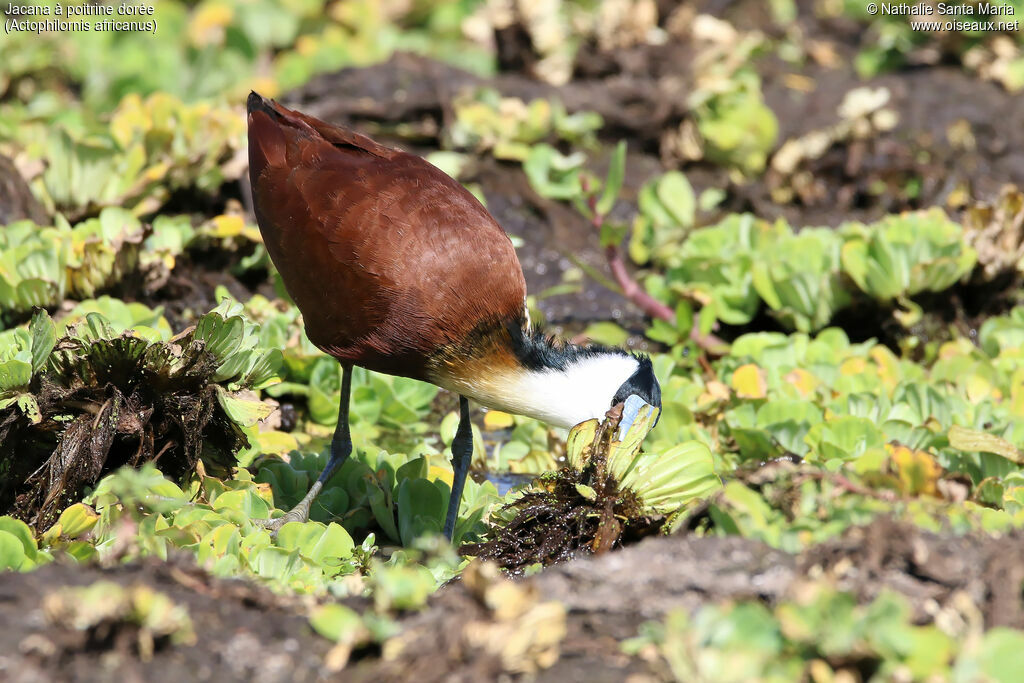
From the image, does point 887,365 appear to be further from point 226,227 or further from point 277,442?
point 226,227

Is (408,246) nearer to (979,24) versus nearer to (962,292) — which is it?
(962,292)

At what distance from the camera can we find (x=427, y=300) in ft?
12.1

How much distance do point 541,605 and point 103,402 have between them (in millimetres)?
1882

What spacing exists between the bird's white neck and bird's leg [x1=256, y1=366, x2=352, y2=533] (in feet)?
1.75

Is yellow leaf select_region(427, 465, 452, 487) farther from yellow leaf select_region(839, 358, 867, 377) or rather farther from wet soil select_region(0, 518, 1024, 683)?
yellow leaf select_region(839, 358, 867, 377)

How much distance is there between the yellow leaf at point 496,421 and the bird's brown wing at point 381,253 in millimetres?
1253

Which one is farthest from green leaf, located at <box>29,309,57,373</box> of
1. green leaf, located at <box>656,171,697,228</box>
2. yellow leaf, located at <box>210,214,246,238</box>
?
green leaf, located at <box>656,171,697,228</box>

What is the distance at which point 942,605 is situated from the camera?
234cm

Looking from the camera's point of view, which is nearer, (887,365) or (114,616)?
(114,616)

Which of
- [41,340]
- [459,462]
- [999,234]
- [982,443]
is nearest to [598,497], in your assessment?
[459,462]

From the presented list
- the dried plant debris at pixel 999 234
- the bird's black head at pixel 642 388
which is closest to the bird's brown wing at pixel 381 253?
the bird's black head at pixel 642 388

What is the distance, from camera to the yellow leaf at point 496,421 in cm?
510

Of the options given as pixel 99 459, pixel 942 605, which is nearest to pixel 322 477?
pixel 99 459

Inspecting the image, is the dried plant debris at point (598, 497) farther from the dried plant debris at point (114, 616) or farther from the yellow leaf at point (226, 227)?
the yellow leaf at point (226, 227)
